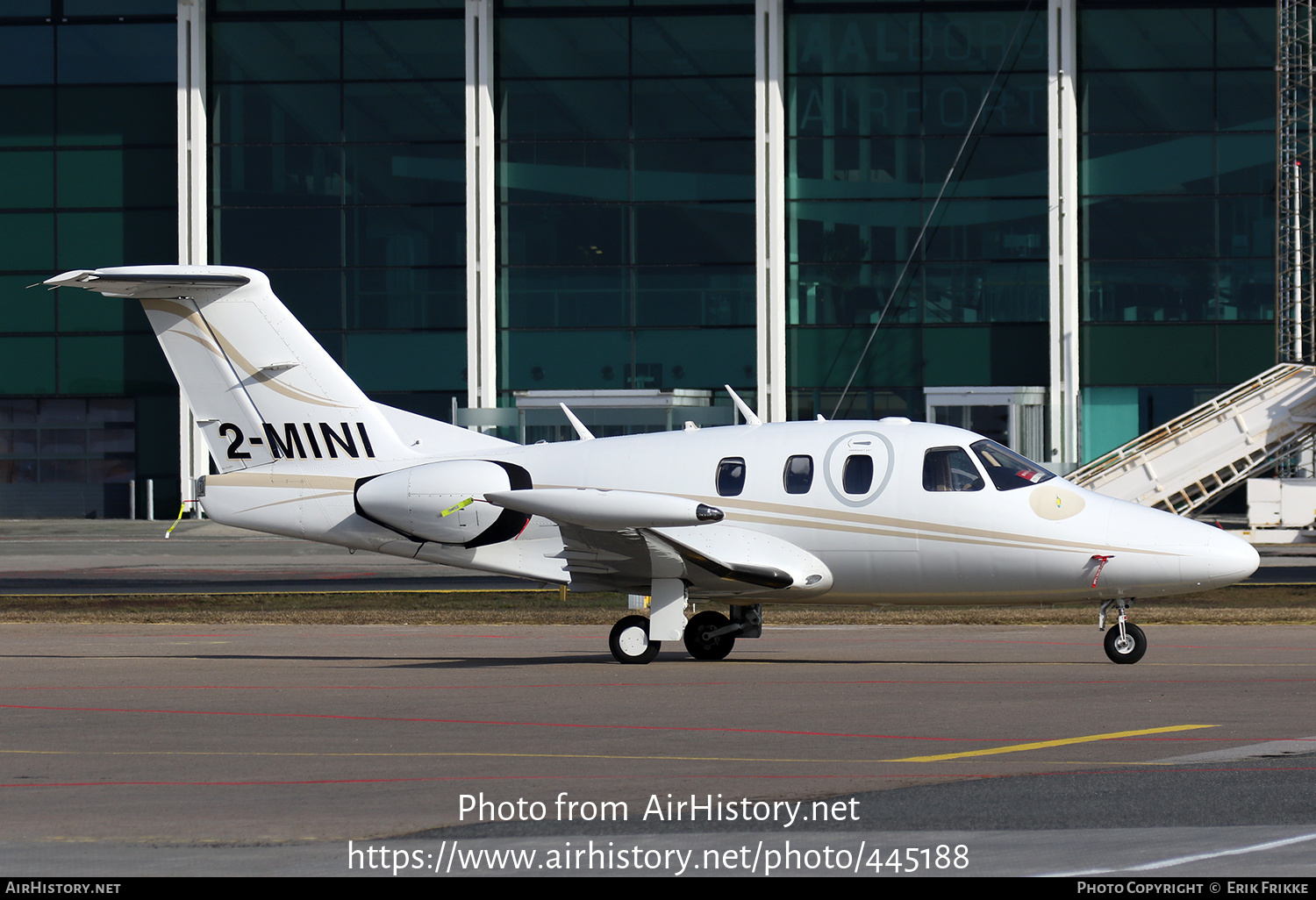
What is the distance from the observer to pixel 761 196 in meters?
44.9

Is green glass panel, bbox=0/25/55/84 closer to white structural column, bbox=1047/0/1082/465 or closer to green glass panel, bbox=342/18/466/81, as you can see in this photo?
green glass panel, bbox=342/18/466/81

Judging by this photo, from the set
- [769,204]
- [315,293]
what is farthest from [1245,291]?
[315,293]

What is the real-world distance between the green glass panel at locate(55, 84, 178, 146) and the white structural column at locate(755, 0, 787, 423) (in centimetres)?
1748

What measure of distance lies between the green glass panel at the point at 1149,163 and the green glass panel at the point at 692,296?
10284 millimetres

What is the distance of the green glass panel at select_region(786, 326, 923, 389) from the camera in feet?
149

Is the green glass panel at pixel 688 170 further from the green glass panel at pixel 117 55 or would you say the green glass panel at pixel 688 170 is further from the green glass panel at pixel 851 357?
the green glass panel at pixel 117 55

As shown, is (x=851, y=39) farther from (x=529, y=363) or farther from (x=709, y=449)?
(x=709, y=449)

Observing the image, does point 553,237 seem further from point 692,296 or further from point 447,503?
point 447,503

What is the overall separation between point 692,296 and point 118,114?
18.1 metres

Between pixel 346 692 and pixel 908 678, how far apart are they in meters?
5.28

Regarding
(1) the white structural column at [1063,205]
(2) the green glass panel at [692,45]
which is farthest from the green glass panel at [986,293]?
(2) the green glass panel at [692,45]

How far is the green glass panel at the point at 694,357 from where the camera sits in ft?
150

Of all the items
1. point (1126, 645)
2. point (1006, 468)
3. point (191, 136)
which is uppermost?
point (191, 136)

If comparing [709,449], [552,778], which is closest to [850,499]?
[709,449]
